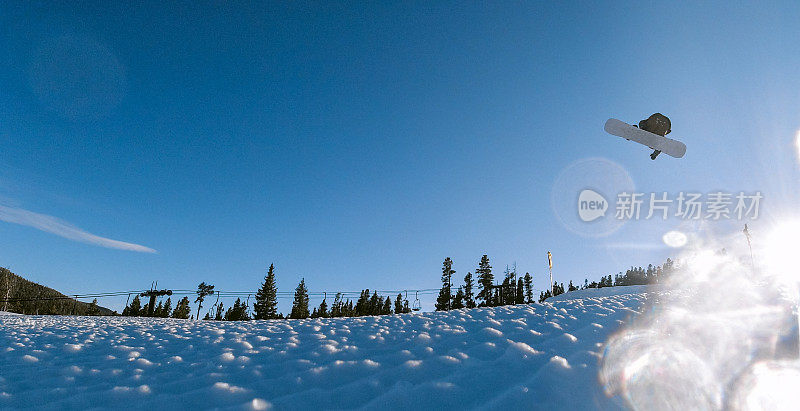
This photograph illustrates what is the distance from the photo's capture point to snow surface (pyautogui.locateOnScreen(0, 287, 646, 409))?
3.16 meters

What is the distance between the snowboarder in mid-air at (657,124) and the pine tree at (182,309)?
8035cm

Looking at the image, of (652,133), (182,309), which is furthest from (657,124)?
(182,309)

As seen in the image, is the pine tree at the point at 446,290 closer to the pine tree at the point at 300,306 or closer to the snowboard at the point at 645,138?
the pine tree at the point at 300,306

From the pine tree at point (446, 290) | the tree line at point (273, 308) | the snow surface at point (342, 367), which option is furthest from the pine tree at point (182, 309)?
the snow surface at point (342, 367)

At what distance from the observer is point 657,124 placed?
20.7 ft

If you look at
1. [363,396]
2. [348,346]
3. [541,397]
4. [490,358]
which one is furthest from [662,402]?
[348,346]

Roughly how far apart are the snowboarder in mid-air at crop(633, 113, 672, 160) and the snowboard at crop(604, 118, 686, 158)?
0.22 ft

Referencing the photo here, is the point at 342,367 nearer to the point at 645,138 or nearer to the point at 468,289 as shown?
the point at 645,138

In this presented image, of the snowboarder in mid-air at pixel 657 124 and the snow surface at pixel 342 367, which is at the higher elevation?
the snowboarder in mid-air at pixel 657 124

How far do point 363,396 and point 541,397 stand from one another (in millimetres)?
1559

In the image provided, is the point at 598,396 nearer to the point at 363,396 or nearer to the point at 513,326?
the point at 363,396

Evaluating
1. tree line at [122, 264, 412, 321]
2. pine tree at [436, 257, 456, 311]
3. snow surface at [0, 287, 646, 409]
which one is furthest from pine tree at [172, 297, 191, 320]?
snow surface at [0, 287, 646, 409]

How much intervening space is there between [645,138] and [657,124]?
35 centimetres

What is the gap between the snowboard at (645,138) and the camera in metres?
6.54
